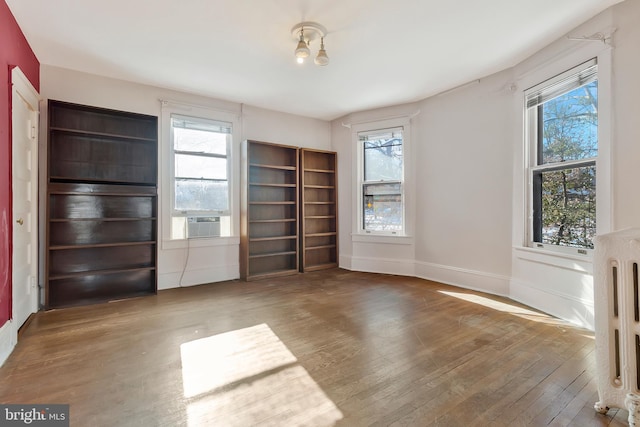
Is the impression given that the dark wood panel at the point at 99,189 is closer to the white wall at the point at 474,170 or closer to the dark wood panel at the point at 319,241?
the white wall at the point at 474,170

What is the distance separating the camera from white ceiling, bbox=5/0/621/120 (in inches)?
95.0

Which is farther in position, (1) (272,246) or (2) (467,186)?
(1) (272,246)

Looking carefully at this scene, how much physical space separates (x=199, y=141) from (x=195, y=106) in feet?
1.60

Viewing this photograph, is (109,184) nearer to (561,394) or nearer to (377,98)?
(377,98)

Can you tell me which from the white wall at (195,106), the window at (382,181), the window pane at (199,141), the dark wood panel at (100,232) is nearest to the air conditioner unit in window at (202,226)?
the white wall at (195,106)

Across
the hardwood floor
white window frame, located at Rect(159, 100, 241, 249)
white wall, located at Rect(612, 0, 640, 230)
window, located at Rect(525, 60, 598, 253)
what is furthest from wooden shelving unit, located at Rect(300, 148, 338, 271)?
white wall, located at Rect(612, 0, 640, 230)

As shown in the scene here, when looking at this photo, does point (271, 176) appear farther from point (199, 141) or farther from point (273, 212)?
point (199, 141)

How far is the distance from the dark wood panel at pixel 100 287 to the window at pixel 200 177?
0.69 metres

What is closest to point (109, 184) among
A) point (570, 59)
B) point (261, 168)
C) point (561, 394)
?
point (261, 168)

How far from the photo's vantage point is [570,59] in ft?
9.15

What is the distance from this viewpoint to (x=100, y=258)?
360cm

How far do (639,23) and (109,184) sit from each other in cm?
526

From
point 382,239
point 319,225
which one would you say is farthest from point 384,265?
point 319,225

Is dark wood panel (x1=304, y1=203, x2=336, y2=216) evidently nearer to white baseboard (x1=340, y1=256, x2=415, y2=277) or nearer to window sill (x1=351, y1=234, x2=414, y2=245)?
window sill (x1=351, y1=234, x2=414, y2=245)
